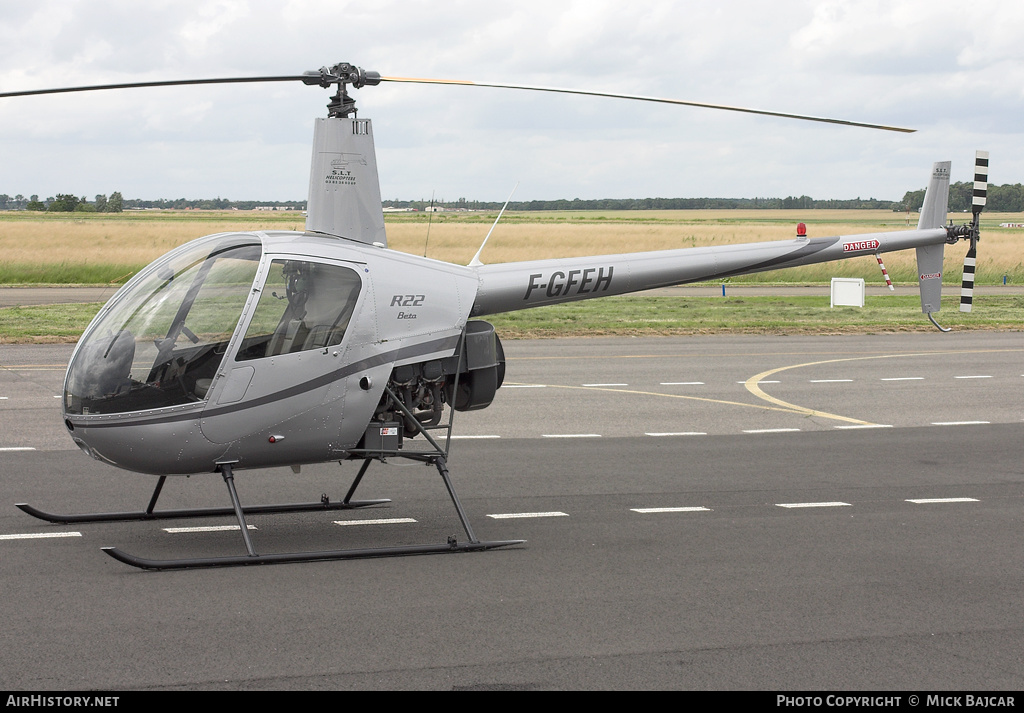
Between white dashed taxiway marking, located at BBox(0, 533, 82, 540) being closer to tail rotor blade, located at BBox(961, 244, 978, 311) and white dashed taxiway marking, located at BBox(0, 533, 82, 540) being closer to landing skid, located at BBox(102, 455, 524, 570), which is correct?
landing skid, located at BBox(102, 455, 524, 570)

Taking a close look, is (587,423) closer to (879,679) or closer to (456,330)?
(456,330)

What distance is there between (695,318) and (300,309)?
66.5 feet

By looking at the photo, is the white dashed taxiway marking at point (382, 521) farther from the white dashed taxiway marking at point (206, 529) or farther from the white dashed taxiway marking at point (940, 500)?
the white dashed taxiway marking at point (940, 500)

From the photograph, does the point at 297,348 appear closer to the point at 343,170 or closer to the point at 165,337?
the point at 165,337

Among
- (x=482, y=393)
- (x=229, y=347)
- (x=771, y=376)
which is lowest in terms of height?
(x=771, y=376)

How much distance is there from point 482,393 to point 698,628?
2.88 m

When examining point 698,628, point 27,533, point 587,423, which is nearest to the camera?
point 698,628

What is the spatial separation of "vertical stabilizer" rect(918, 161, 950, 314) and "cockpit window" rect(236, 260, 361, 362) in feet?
21.6

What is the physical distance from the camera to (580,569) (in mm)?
7152

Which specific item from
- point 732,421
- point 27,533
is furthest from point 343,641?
point 732,421

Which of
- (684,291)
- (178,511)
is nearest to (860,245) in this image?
(178,511)

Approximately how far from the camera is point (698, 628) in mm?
5969

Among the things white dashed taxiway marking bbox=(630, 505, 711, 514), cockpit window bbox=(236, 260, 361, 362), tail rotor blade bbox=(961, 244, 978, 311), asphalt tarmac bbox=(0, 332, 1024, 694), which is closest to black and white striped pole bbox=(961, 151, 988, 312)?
tail rotor blade bbox=(961, 244, 978, 311)
